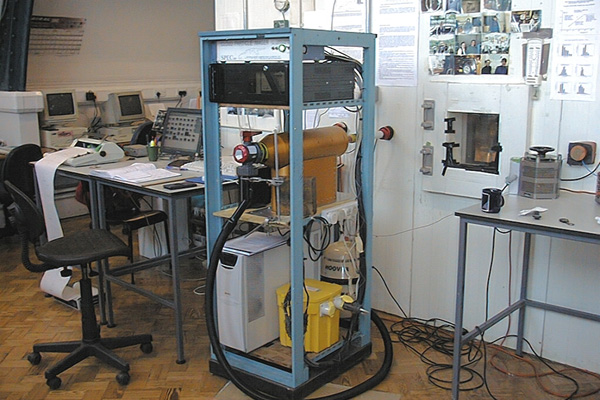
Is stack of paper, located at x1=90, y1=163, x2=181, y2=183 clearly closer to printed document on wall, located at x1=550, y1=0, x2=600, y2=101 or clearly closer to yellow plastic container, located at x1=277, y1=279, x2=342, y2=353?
yellow plastic container, located at x1=277, y1=279, x2=342, y2=353

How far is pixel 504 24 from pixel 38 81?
449cm

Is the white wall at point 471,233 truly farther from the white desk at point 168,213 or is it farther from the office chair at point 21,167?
the office chair at point 21,167

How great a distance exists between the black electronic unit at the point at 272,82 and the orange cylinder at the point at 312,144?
18cm

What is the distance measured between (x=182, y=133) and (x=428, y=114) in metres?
1.49

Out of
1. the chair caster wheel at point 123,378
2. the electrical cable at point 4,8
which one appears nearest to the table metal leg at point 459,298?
the chair caster wheel at point 123,378

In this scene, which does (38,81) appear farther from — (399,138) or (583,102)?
(583,102)

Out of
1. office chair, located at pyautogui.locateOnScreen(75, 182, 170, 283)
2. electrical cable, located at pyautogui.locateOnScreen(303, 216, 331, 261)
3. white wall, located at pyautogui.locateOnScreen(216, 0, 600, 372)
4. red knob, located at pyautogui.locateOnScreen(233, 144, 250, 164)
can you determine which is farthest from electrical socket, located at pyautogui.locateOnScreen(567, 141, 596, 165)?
office chair, located at pyautogui.locateOnScreen(75, 182, 170, 283)

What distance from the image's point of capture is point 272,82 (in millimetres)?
2484

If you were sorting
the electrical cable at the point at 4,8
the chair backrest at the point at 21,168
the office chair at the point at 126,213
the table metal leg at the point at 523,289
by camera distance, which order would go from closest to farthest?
1. the table metal leg at the point at 523,289
2. the office chair at the point at 126,213
3. the chair backrest at the point at 21,168
4. the electrical cable at the point at 4,8

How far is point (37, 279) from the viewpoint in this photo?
4.34m

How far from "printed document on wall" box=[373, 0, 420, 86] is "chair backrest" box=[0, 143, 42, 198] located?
2.47 metres

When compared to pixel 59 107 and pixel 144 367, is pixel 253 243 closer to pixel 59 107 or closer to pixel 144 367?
pixel 144 367

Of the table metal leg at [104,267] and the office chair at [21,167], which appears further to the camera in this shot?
the office chair at [21,167]

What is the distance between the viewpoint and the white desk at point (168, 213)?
301cm
